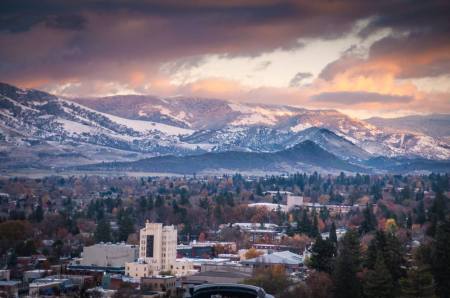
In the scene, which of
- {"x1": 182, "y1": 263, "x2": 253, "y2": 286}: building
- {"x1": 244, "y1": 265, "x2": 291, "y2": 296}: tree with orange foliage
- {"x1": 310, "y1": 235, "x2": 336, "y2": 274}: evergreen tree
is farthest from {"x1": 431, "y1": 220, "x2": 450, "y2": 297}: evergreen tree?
{"x1": 182, "y1": 263, "x2": 253, "y2": 286}: building

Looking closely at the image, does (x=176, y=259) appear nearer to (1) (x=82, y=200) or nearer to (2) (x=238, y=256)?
(2) (x=238, y=256)

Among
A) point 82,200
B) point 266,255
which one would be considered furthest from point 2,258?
point 82,200

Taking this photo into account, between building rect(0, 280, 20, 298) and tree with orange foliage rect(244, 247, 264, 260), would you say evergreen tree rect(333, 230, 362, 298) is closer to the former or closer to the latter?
building rect(0, 280, 20, 298)

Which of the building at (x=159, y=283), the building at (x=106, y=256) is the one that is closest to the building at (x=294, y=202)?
the building at (x=106, y=256)

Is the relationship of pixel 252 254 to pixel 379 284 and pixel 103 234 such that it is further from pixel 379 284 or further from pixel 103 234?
pixel 379 284

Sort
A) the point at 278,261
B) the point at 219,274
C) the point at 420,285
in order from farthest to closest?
the point at 278,261 → the point at 219,274 → the point at 420,285

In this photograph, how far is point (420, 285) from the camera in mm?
53750

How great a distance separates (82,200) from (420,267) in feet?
416

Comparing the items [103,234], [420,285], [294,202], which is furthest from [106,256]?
[294,202]

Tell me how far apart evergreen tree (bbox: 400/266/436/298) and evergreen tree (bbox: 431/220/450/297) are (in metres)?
3.18

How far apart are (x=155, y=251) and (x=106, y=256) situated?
3662 mm

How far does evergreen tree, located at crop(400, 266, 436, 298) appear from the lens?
53406 mm

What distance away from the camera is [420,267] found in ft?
179

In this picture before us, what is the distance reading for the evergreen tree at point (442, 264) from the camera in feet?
190
